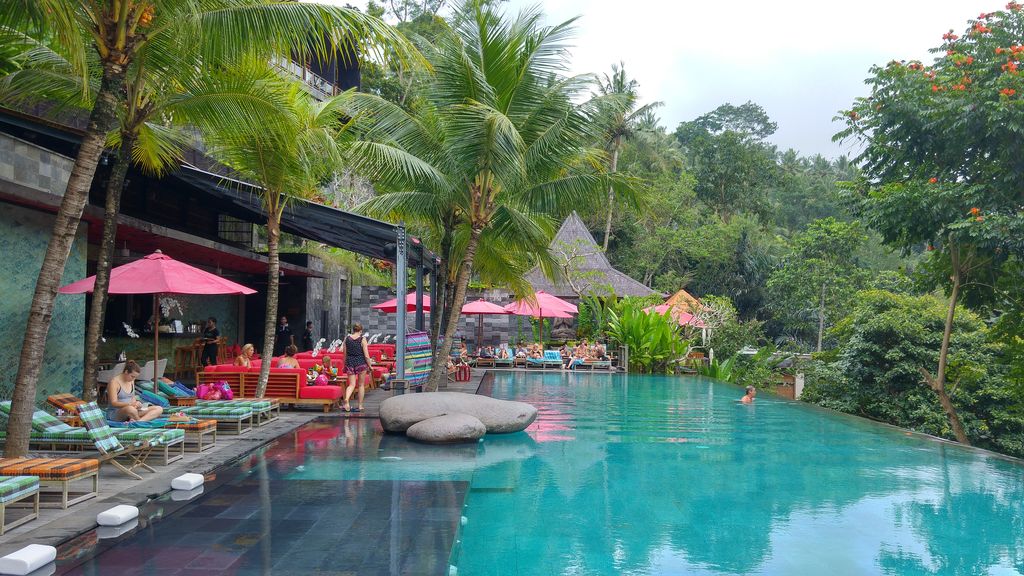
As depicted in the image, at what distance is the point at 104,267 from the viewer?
7602 mm

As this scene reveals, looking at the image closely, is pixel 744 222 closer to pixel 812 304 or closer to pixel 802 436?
pixel 812 304

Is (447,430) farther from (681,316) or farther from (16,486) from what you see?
(681,316)

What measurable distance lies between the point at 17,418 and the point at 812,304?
28.1 metres

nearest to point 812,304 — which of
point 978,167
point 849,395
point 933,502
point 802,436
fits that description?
point 849,395

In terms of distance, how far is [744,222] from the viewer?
36.8 meters

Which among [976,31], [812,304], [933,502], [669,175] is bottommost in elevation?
[933,502]

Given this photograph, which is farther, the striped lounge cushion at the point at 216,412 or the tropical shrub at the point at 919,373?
the tropical shrub at the point at 919,373

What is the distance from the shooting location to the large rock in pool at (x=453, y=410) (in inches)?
383

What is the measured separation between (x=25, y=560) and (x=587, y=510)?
419cm

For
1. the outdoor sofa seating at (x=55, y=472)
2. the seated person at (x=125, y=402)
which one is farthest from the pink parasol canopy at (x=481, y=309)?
the outdoor sofa seating at (x=55, y=472)

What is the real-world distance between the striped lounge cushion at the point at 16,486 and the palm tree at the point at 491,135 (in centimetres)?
704

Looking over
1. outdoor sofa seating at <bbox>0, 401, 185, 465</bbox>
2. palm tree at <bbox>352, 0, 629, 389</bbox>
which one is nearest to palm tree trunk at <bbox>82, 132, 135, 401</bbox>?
outdoor sofa seating at <bbox>0, 401, 185, 465</bbox>

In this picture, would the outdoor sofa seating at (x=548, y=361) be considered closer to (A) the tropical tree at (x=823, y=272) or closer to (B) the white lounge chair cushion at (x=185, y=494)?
(A) the tropical tree at (x=823, y=272)

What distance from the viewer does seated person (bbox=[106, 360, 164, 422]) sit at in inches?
296
